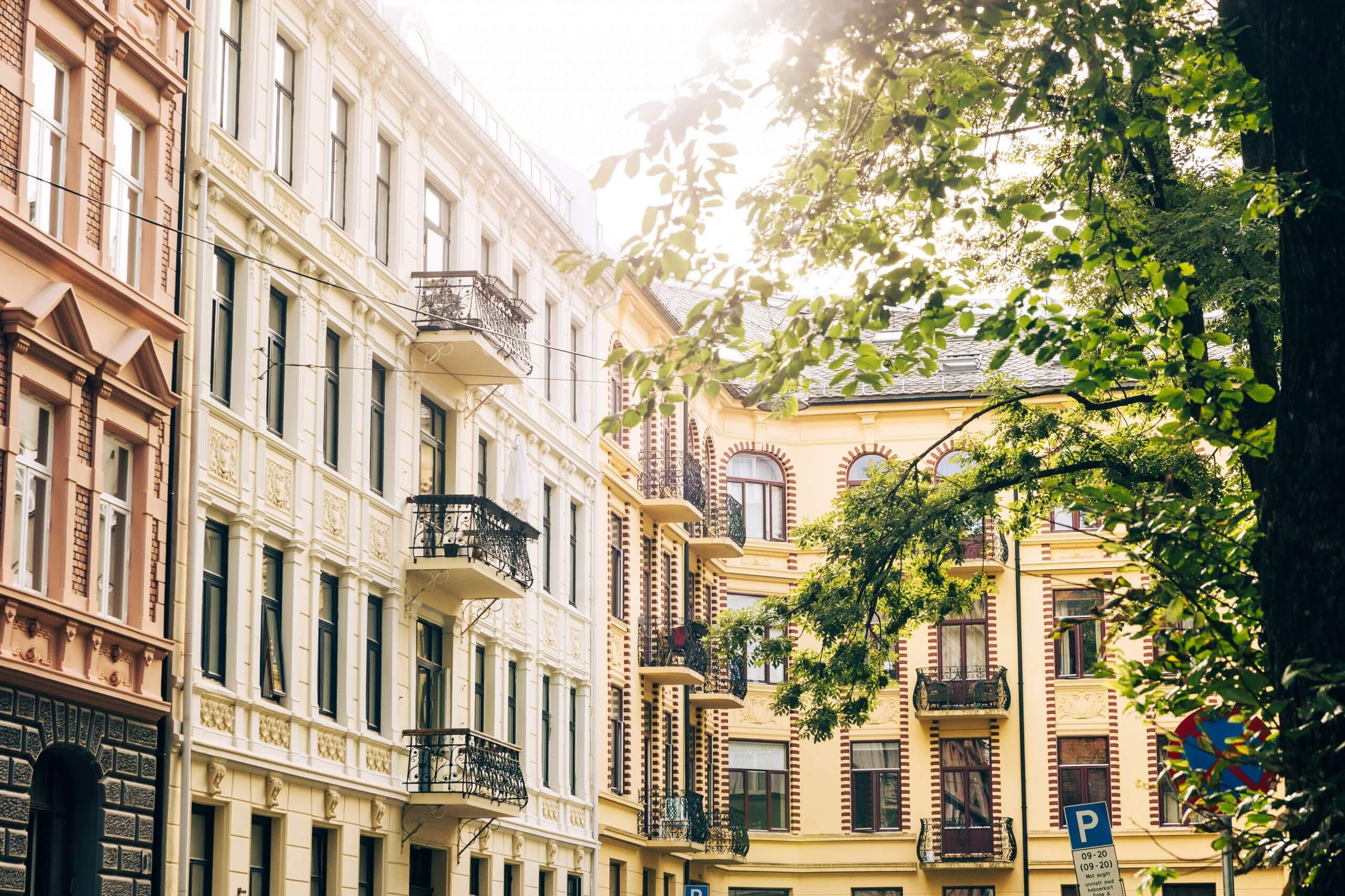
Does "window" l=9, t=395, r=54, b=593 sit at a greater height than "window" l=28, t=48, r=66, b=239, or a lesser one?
lesser

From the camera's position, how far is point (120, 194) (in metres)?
20.5

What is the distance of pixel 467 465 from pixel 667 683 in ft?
42.1

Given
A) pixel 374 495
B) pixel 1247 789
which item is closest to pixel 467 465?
pixel 374 495

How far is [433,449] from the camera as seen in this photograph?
30.4 meters

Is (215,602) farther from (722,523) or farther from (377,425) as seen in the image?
(722,523)

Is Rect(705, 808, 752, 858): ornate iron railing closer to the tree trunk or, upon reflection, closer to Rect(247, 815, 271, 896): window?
Rect(247, 815, 271, 896): window

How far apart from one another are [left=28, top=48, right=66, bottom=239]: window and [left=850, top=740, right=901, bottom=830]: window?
114 ft

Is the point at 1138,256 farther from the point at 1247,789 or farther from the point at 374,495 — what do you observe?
the point at 374,495

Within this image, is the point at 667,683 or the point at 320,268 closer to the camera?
the point at 320,268

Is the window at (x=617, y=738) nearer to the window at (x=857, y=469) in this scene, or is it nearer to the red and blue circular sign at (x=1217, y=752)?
the window at (x=857, y=469)

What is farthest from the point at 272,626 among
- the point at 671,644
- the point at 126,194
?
the point at 671,644

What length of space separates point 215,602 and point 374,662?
535 centimetres

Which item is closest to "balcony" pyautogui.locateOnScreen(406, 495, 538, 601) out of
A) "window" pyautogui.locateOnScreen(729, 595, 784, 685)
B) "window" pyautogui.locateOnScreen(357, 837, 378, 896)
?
"window" pyautogui.locateOnScreen(357, 837, 378, 896)

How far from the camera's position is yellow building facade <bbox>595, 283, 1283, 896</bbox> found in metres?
47.0
